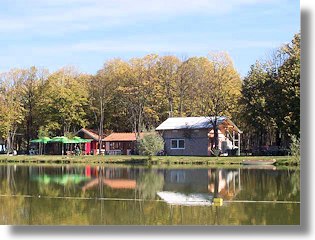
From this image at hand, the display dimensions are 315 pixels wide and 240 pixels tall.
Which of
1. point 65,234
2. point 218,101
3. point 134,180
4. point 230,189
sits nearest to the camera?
point 65,234

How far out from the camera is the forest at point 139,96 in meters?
38.0

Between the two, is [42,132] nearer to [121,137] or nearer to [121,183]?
[121,137]

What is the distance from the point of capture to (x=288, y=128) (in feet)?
107

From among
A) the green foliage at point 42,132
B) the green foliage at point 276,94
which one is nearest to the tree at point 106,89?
the green foliage at point 42,132

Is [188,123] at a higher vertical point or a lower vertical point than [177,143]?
higher

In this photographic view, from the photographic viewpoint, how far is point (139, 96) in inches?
1767

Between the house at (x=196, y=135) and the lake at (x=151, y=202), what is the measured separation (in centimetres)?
1948

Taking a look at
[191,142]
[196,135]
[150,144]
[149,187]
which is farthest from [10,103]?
[149,187]

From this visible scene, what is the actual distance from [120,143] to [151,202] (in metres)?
33.0

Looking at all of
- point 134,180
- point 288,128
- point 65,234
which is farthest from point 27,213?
point 288,128

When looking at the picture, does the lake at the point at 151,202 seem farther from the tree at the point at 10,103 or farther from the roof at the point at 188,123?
the tree at the point at 10,103

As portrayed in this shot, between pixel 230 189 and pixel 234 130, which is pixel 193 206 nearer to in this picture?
pixel 230 189

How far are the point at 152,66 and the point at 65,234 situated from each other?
125ft

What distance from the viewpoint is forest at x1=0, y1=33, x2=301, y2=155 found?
125 feet
